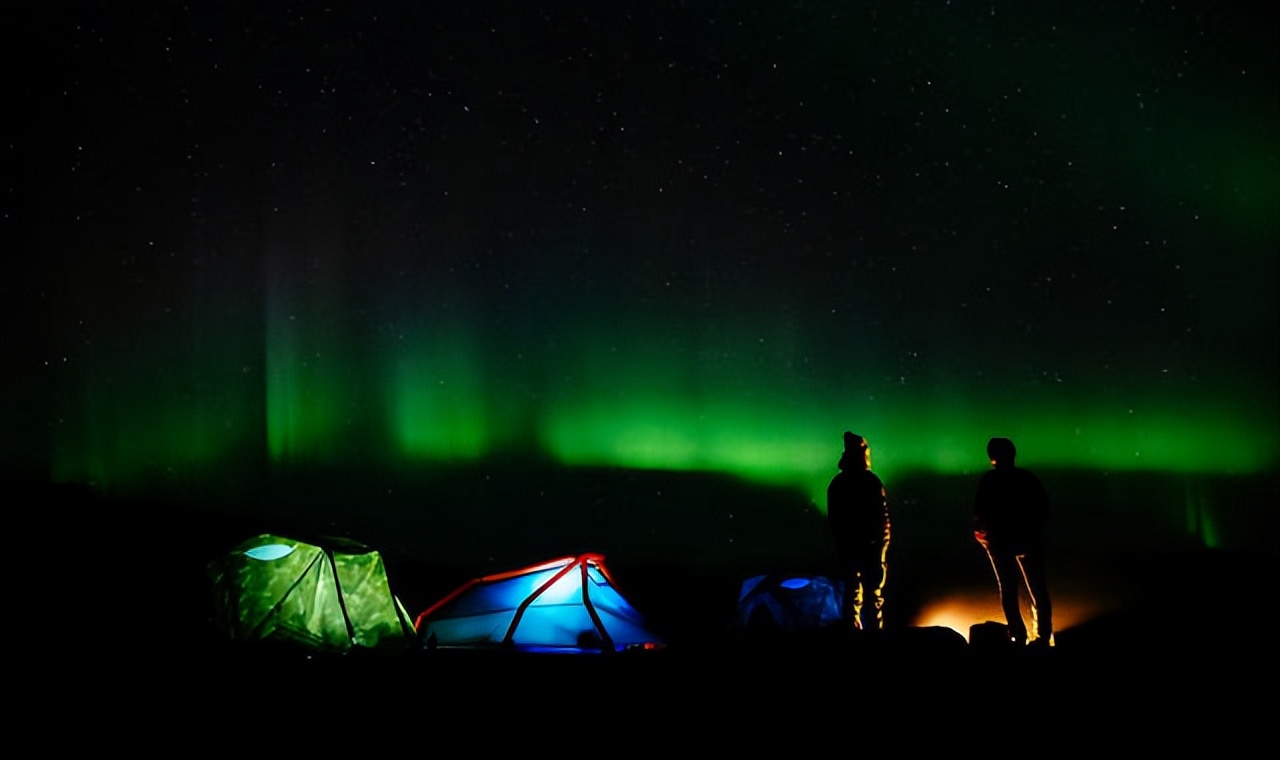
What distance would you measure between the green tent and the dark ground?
209 mm

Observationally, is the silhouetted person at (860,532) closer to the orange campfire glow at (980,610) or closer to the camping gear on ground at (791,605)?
the camping gear on ground at (791,605)

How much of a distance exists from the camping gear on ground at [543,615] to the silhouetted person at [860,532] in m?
1.41

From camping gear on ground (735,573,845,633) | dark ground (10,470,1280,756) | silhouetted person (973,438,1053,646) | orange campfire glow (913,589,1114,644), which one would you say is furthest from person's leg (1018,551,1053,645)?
orange campfire glow (913,589,1114,644)

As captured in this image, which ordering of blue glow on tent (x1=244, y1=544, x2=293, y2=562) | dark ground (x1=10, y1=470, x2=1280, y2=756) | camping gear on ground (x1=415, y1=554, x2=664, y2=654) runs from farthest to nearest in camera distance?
camping gear on ground (x1=415, y1=554, x2=664, y2=654), blue glow on tent (x1=244, y1=544, x2=293, y2=562), dark ground (x1=10, y1=470, x2=1280, y2=756)

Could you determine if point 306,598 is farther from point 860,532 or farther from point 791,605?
point 860,532

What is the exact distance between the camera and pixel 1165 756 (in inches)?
134

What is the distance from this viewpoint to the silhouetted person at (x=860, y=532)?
561cm

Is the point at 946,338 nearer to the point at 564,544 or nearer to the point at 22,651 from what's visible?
the point at 564,544

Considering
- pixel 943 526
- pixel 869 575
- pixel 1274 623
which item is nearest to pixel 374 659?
pixel 869 575

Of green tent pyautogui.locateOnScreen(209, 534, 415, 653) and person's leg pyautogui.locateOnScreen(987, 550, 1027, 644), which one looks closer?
person's leg pyautogui.locateOnScreen(987, 550, 1027, 644)

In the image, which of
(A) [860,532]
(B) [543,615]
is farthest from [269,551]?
(A) [860,532]

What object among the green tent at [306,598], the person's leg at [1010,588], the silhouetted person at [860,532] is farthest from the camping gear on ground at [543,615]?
the person's leg at [1010,588]

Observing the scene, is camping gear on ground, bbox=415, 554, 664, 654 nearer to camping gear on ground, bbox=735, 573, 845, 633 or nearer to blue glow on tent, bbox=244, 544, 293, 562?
camping gear on ground, bbox=735, 573, 845, 633

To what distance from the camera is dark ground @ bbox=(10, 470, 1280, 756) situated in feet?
11.8
